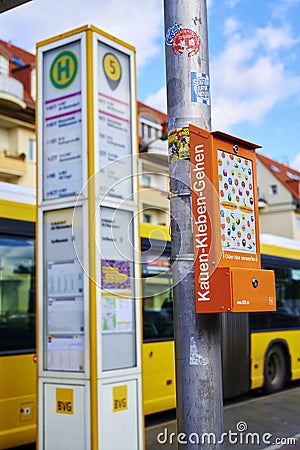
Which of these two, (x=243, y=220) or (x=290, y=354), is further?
(x=290, y=354)

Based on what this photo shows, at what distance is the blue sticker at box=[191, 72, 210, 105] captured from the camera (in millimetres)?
4191

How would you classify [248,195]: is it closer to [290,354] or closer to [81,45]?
[81,45]

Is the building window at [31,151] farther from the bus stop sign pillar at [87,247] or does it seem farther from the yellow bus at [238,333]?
the bus stop sign pillar at [87,247]

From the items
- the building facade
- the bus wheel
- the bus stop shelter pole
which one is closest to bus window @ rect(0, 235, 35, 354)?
the bus stop shelter pole

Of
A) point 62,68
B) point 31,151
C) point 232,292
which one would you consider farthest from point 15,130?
point 232,292

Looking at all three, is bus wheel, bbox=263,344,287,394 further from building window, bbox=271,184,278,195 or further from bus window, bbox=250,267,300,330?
building window, bbox=271,184,278,195

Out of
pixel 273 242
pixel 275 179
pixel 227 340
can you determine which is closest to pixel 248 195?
pixel 227 340

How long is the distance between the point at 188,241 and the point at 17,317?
4.21 metres

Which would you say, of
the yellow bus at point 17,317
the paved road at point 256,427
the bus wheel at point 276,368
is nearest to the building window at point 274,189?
the bus wheel at point 276,368

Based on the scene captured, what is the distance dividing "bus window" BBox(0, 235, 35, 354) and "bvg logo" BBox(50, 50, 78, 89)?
2324 millimetres

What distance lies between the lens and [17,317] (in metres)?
7.75

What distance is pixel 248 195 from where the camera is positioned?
4.32 meters

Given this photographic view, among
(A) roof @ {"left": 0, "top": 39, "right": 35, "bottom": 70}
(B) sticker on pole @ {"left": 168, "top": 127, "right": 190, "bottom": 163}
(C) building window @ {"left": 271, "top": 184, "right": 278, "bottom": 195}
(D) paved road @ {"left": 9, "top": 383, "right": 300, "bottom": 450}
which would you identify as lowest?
(D) paved road @ {"left": 9, "top": 383, "right": 300, "bottom": 450}

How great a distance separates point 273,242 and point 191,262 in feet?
Result: 33.0
